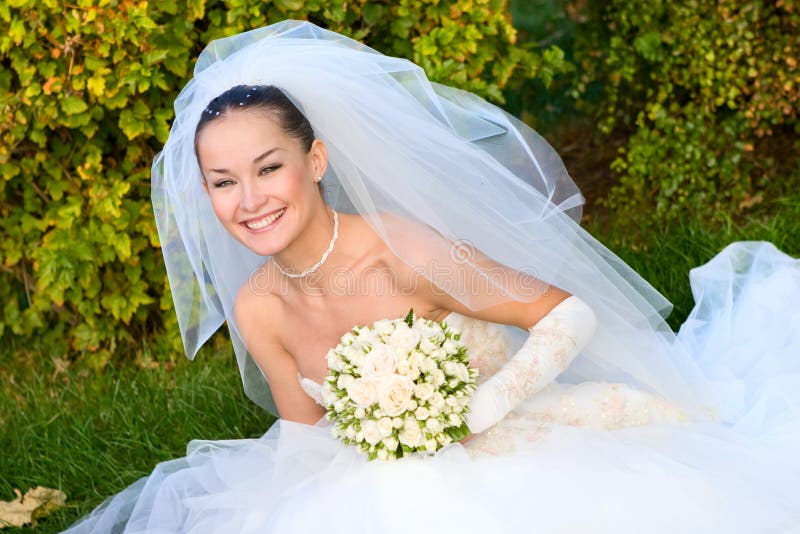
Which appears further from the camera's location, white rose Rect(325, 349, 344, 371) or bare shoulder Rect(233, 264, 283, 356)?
bare shoulder Rect(233, 264, 283, 356)

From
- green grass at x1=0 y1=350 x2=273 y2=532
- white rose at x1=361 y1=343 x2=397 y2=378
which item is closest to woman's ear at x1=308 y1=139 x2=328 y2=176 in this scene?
white rose at x1=361 y1=343 x2=397 y2=378

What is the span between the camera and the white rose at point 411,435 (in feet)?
9.50

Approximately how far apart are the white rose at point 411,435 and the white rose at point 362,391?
12 centimetres

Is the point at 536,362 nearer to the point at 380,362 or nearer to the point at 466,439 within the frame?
the point at 466,439

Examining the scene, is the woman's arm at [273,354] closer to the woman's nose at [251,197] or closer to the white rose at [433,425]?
the woman's nose at [251,197]

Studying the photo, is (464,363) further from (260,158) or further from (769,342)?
(769,342)

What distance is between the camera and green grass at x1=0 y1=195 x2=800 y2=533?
4367mm

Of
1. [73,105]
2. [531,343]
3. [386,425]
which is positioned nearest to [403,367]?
[386,425]

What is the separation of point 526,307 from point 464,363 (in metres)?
0.43

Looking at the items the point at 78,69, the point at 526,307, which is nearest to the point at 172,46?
the point at 78,69

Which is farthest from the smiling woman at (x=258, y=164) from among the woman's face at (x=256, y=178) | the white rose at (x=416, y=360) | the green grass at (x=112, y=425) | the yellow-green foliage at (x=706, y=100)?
the yellow-green foliage at (x=706, y=100)

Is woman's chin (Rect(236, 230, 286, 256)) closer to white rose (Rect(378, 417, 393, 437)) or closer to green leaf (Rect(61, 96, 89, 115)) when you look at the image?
white rose (Rect(378, 417, 393, 437))

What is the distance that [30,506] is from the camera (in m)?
4.13

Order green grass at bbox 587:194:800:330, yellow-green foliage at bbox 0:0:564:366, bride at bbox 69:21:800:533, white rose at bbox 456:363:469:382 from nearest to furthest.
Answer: white rose at bbox 456:363:469:382 < bride at bbox 69:21:800:533 < yellow-green foliage at bbox 0:0:564:366 < green grass at bbox 587:194:800:330
